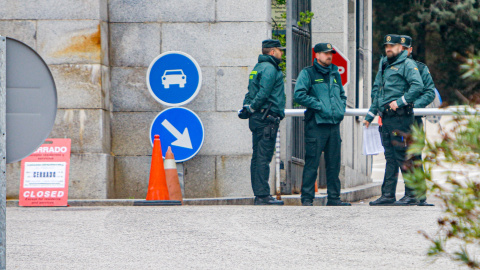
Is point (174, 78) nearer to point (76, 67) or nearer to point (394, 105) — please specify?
point (76, 67)

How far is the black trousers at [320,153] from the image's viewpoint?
980cm

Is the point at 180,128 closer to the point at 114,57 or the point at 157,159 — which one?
the point at 157,159

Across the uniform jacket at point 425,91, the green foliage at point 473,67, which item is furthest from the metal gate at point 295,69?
the green foliage at point 473,67

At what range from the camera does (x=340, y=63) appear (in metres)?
13.8

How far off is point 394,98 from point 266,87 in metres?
1.34

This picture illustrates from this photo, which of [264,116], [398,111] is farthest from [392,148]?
[264,116]

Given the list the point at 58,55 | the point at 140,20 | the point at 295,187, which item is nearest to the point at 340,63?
the point at 295,187

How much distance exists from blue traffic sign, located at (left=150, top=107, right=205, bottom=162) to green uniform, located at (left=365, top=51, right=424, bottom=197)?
1937mm

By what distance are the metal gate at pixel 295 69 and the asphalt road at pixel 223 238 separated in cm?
303

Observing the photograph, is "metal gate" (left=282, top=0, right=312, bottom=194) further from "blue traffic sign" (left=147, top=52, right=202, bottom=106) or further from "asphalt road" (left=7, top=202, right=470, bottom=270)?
"asphalt road" (left=7, top=202, right=470, bottom=270)

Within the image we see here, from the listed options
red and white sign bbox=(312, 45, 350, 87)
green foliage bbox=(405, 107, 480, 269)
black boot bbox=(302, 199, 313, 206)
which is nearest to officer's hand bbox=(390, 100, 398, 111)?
black boot bbox=(302, 199, 313, 206)

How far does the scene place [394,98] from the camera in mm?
9641

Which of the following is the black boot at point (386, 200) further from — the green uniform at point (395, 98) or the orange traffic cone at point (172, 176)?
the orange traffic cone at point (172, 176)

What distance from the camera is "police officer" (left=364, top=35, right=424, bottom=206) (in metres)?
9.51
